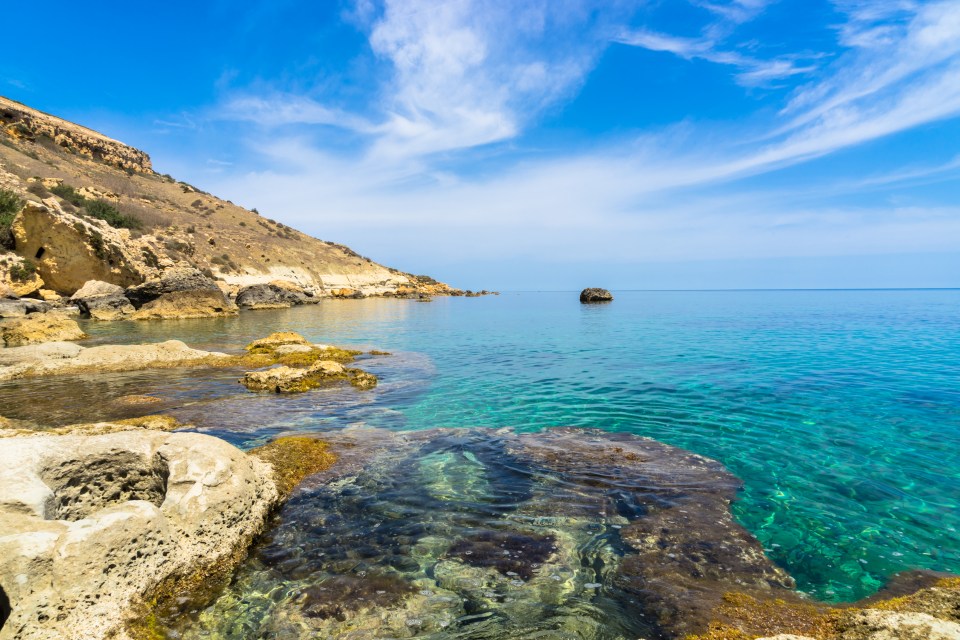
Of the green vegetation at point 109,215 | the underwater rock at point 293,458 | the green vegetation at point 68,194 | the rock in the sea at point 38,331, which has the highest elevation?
the green vegetation at point 68,194

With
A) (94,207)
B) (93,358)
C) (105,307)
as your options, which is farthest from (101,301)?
(93,358)

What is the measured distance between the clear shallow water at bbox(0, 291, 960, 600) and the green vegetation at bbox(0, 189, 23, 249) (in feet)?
65.2

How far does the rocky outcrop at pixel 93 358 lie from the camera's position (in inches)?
654

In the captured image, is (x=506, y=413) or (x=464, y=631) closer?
(x=464, y=631)

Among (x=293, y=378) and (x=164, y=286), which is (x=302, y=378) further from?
(x=164, y=286)

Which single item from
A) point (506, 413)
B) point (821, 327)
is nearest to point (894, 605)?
point (506, 413)

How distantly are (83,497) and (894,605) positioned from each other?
9175mm

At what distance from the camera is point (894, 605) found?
424cm

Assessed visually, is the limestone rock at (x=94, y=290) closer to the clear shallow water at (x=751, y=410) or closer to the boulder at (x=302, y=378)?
the clear shallow water at (x=751, y=410)

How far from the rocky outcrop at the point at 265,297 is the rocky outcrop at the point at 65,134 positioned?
53894 millimetres

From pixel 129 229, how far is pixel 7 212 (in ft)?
71.0

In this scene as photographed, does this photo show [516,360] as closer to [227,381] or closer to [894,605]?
[227,381]

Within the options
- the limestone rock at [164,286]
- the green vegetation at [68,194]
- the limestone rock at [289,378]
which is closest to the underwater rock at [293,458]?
the limestone rock at [289,378]

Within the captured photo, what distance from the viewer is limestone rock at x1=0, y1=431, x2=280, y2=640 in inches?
149
